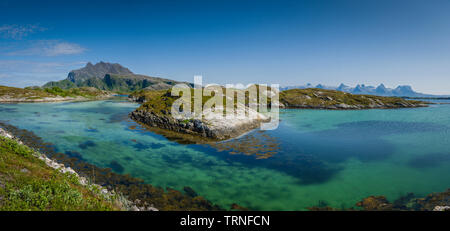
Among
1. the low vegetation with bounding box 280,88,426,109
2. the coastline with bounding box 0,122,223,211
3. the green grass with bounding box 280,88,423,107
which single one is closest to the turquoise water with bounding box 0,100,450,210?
the coastline with bounding box 0,122,223,211

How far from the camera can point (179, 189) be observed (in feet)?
53.2

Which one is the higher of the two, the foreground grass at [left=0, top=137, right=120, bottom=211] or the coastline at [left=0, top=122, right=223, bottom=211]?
the foreground grass at [left=0, top=137, right=120, bottom=211]

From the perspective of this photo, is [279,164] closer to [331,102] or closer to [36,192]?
[36,192]

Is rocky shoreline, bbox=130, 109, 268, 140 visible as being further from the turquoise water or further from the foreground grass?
the foreground grass

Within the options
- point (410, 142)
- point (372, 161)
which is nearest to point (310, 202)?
point (372, 161)

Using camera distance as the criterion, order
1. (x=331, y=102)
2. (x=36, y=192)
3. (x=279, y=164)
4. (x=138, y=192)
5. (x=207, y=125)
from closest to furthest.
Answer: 1. (x=36, y=192)
2. (x=138, y=192)
3. (x=279, y=164)
4. (x=207, y=125)
5. (x=331, y=102)

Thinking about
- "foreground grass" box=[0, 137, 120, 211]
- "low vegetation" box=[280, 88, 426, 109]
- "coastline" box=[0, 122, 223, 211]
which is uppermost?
"low vegetation" box=[280, 88, 426, 109]

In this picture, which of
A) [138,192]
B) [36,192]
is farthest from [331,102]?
[36,192]

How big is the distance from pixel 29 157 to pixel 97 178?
5.48 meters

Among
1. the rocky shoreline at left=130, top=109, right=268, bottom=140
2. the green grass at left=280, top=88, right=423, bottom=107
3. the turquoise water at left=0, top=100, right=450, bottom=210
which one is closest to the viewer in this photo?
the turquoise water at left=0, top=100, right=450, bottom=210

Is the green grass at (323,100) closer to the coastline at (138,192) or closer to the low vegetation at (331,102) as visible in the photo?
the low vegetation at (331,102)

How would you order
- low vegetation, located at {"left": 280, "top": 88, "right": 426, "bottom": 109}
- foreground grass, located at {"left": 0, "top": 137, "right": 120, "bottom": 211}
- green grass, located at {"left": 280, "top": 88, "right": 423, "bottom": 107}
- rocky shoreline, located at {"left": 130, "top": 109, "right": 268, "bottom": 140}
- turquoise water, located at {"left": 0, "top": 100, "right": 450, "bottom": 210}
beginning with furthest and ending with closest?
green grass, located at {"left": 280, "top": 88, "right": 423, "bottom": 107}
low vegetation, located at {"left": 280, "top": 88, "right": 426, "bottom": 109}
rocky shoreline, located at {"left": 130, "top": 109, "right": 268, "bottom": 140}
turquoise water, located at {"left": 0, "top": 100, "right": 450, "bottom": 210}
foreground grass, located at {"left": 0, "top": 137, "right": 120, "bottom": 211}
